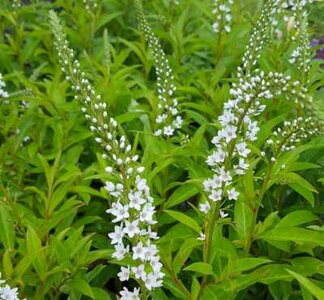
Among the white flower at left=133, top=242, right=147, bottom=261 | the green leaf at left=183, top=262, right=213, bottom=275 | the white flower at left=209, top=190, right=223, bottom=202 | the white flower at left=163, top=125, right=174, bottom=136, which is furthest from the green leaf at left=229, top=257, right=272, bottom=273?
the white flower at left=163, top=125, right=174, bottom=136

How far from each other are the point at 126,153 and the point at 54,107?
2.05 metres

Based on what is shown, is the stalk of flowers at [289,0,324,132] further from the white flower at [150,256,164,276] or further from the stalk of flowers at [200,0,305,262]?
the white flower at [150,256,164,276]

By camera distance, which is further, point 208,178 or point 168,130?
point 168,130

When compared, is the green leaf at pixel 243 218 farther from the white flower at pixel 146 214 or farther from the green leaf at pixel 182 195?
the white flower at pixel 146 214

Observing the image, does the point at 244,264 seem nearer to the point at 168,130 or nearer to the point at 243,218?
the point at 243,218

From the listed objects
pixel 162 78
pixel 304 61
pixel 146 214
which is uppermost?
pixel 162 78

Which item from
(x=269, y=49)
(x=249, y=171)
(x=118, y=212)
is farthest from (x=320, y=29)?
(x=118, y=212)

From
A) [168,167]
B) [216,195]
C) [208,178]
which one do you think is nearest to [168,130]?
[168,167]

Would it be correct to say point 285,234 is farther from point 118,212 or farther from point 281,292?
point 118,212

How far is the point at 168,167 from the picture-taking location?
12.5ft

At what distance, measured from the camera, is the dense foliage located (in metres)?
2.54

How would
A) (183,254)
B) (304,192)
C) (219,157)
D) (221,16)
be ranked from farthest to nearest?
(221,16) < (304,192) < (183,254) < (219,157)

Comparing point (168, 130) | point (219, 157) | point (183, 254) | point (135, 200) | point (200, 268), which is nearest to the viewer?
point (135, 200)

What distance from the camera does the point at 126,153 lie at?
2.53 m
